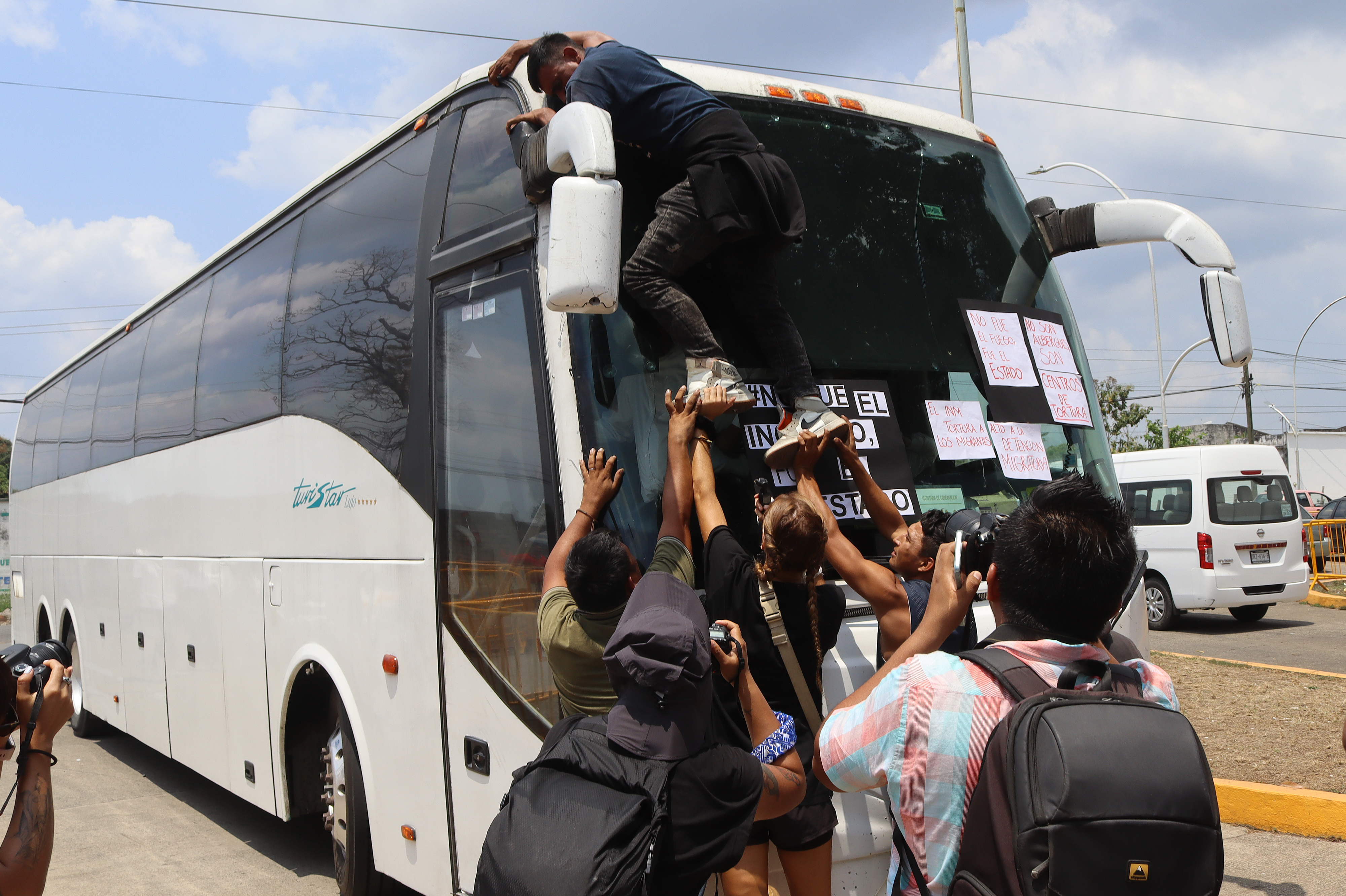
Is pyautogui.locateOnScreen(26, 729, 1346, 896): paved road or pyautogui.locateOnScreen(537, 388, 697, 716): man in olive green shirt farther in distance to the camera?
pyautogui.locateOnScreen(26, 729, 1346, 896): paved road

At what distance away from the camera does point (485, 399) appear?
407 centimetres

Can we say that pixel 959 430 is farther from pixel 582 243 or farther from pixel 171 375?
pixel 171 375

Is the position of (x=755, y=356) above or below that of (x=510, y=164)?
below

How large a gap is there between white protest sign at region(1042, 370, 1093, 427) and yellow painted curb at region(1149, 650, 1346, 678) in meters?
6.62

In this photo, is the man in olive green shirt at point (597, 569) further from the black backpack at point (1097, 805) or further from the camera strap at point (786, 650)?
the black backpack at point (1097, 805)

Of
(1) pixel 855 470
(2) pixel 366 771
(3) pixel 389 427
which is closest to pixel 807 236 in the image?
(1) pixel 855 470

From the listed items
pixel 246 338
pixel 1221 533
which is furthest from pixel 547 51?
pixel 1221 533

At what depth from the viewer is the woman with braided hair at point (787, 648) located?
10.1ft

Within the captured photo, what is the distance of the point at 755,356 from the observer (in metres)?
3.88

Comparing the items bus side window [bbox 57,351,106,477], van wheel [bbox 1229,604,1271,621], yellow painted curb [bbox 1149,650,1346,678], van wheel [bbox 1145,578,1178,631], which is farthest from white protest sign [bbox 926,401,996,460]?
van wheel [bbox 1229,604,1271,621]

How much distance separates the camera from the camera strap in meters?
3.07

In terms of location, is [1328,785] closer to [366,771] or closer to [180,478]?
[366,771]

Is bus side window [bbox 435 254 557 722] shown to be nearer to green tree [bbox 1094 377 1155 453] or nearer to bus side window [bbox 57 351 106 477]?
bus side window [bbox 57 351 106 477]

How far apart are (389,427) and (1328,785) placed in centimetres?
616
